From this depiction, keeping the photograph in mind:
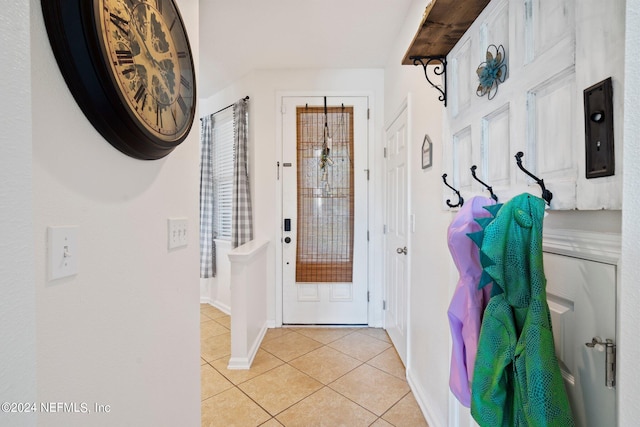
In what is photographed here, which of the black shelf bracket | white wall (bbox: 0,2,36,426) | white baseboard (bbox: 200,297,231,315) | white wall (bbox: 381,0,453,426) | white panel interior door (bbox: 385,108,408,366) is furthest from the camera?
white baseboard (bbox: 200,297,231,315)

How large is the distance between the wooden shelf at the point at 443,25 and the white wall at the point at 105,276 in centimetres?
103

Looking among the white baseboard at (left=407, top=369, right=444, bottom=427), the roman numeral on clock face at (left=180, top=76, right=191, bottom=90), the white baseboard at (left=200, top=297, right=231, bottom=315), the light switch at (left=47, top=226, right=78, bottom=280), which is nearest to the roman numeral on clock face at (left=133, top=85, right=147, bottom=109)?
the roman numeral on clock face at (left=180, top=76, right=191, bottom=90)

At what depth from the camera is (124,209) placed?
81cm

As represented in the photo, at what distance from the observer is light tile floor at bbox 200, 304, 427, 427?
163 cm

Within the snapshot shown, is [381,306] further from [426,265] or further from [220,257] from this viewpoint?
[220,257]

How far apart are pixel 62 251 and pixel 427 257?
5.24ft

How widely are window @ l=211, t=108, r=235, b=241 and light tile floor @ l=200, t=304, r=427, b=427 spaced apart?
4.25 feet

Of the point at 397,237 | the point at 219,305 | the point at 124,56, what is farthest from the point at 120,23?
the point at 219,305

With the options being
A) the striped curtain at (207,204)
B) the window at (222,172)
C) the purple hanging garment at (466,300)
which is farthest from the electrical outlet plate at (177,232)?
the striped curtain at (207,204)

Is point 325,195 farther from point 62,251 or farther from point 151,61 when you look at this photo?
point 62,251

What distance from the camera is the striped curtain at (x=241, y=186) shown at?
2.82 meters

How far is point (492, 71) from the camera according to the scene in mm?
896

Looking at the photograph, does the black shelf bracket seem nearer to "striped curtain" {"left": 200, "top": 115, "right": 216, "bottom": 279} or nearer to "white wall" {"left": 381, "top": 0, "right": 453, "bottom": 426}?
"white wall" {"left": 381, "top": 0, "right": 453, "bottom": 426}

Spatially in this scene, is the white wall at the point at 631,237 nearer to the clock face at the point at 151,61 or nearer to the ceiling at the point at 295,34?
the clock face at the point at 151,61
